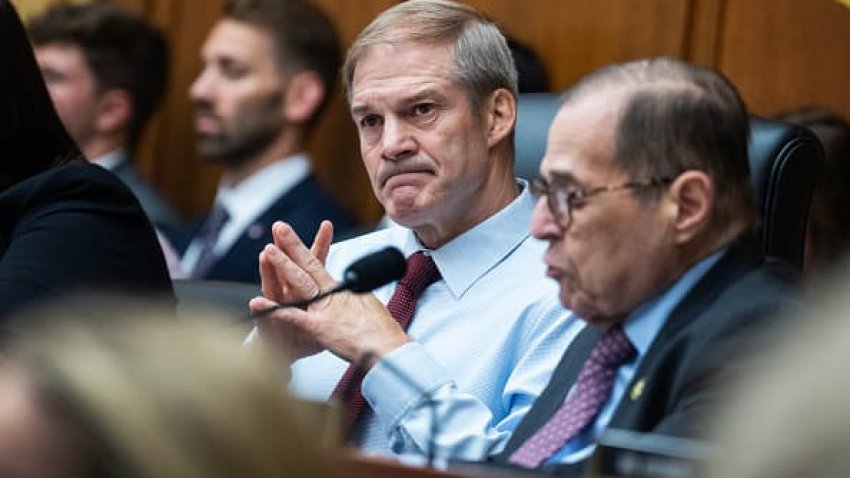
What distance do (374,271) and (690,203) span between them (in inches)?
Answer: 16.8

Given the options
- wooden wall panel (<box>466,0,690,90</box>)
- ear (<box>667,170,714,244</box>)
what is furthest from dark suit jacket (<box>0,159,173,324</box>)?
wooden wall panel (<box>466,0,690,90</box>)

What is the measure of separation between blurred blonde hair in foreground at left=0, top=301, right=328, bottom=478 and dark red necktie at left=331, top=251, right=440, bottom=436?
5.35ft

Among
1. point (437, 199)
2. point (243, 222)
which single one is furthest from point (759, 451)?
point (243, 222)

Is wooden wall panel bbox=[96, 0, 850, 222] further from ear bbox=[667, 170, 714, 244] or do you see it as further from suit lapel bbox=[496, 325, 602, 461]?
ear bbox=[667, 170, 714, 244]

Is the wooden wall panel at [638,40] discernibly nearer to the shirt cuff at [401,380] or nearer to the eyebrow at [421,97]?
the eyebrow at [421,97]

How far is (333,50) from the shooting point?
15.2 ft

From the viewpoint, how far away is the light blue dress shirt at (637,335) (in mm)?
2271

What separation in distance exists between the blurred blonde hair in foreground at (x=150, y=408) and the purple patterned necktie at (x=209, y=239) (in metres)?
3.18

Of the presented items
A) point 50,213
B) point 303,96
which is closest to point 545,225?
point 50,213

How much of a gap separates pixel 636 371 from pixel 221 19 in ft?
9.30

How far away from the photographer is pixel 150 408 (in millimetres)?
1054

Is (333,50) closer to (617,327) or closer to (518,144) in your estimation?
(518,144)

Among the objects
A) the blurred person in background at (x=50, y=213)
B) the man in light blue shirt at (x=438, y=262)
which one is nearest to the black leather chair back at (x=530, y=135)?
the man in light blue shirt at (x=438, y=262)

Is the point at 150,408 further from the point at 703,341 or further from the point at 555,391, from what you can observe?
the point at 555,391
